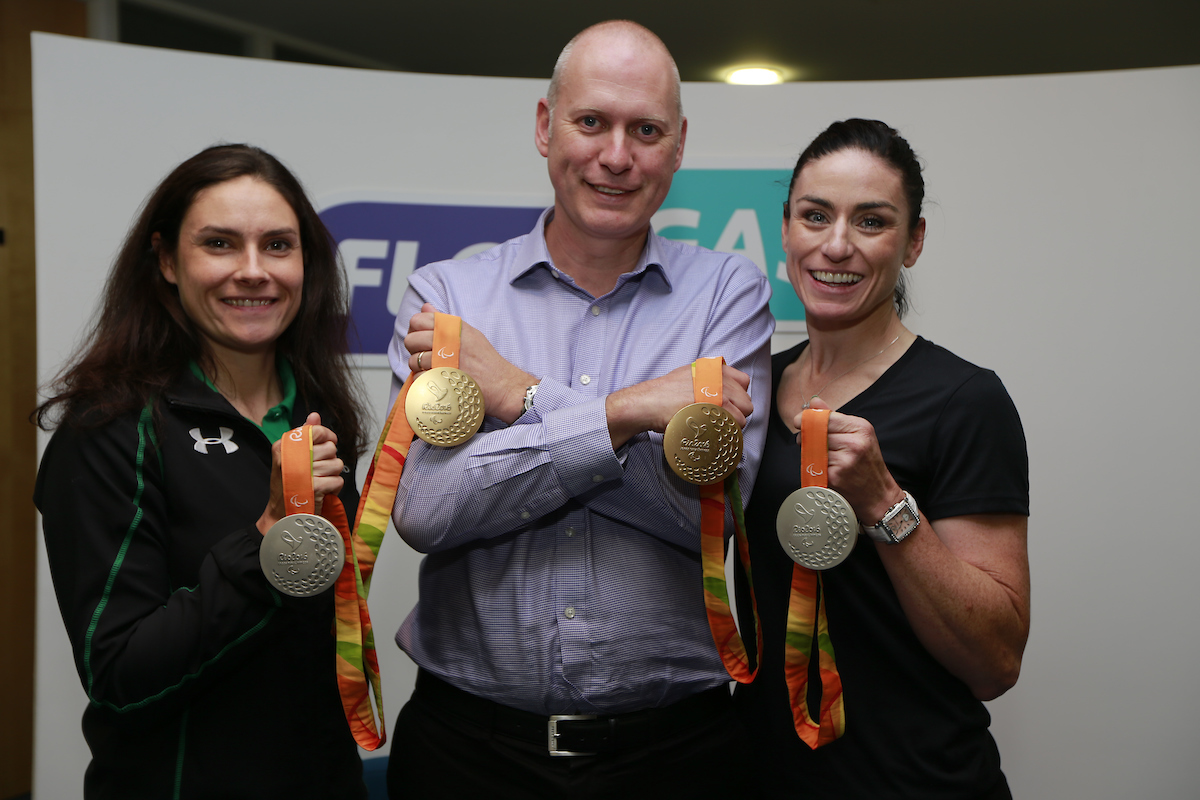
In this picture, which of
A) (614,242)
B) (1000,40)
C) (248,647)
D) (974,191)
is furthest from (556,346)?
(1000,40)

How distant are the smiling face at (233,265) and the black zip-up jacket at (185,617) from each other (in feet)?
0.54

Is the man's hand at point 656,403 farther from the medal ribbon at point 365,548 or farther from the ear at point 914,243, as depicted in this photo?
the ear at point 914,243

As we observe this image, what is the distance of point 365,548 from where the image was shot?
1.72 m

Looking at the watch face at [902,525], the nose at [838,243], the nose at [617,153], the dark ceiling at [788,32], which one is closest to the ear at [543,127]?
the nose at [617,153]

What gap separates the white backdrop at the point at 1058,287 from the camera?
11.1 feet

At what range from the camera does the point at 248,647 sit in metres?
1.73

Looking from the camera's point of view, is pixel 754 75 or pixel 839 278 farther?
pixel 754 75

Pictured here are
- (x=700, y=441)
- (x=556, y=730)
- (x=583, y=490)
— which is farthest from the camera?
(x=556, y=730)

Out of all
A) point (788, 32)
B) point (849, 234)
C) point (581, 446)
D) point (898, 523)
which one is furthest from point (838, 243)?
point (788, 32)

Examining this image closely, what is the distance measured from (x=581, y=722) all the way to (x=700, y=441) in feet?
2.26

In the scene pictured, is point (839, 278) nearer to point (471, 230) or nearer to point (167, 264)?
point (167, 264)

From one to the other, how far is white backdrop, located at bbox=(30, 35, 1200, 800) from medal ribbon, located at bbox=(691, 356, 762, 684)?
211cm

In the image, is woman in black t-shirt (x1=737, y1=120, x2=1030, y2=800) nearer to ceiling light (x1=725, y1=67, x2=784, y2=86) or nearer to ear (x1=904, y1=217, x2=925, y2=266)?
ear (x1=904, y1=217, x2=925, y2=266)

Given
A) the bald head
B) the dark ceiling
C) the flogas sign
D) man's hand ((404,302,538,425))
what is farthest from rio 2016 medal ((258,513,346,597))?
the dark ceiling
